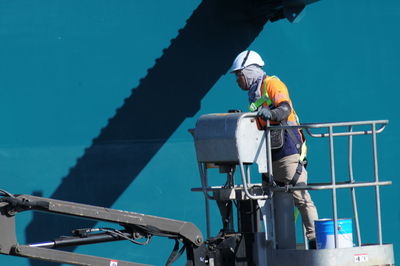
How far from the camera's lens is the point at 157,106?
9148 mm

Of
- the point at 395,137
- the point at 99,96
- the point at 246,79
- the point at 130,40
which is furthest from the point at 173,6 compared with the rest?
the point at 395,137

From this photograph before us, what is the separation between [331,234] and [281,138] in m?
1.00

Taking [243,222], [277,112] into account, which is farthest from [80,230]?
[277,112]

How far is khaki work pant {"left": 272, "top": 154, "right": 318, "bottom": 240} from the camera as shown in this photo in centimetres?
691

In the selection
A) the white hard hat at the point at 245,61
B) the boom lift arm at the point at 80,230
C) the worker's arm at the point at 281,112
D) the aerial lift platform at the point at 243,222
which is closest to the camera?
the boom lift arm at the point at 80,230

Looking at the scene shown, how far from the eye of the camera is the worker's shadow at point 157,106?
865 centimetres

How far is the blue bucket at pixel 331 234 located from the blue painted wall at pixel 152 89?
9.59 ft

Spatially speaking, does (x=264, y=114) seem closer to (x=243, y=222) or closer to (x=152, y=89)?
(x=243, y=222)

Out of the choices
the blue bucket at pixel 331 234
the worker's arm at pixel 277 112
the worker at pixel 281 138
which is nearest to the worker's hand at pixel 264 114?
the worker's arm at pixel 277 112

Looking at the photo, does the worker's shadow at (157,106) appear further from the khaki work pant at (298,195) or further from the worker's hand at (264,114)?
the worker's hand at (264,114)

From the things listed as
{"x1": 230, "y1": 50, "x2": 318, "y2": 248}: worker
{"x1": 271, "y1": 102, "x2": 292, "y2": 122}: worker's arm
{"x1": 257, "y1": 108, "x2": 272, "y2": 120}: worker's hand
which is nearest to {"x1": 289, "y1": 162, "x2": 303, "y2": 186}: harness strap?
{"x1": 230, "y1": 50, "x2": 318, "y2": 248}: worker

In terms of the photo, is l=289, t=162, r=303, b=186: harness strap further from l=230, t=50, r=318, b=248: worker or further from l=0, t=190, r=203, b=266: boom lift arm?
l=0, t=190, r=203, b=266: boom lift arm

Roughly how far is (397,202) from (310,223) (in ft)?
10.7

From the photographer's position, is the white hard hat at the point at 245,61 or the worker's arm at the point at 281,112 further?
the white hard hat at the point at 245,61
